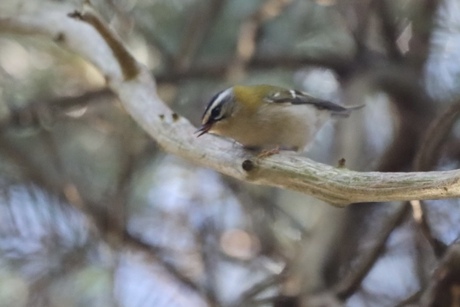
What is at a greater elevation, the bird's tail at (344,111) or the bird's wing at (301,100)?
the bird's wing at (301,100)

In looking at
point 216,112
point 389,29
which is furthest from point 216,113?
point 389,29

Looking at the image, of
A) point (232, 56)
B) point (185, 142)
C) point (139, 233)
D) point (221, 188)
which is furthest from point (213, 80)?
point (185, 142)

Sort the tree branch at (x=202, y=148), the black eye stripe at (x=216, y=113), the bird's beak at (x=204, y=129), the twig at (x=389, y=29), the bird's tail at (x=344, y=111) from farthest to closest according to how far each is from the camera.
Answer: the twig at (x=389, y=29) < the bird's tail at (x=344, y=111) < the black eye stripe at (x=216, y=113) < the bird's beak at (x=204, y=129) < the tree branch at (x=202, y=148)

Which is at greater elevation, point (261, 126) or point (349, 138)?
point (261, 126)

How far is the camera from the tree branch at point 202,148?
578 millimetres

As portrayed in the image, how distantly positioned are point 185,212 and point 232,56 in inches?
11.5

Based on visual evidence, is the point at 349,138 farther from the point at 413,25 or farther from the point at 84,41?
the point at 84,41

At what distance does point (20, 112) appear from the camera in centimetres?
117

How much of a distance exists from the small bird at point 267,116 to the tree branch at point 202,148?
93 mm

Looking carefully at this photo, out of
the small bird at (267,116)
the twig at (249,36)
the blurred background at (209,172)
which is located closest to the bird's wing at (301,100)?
the small bird at (267,116)

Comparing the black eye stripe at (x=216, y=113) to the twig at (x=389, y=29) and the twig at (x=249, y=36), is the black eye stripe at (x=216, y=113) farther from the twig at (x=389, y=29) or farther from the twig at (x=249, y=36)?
the twig at (x=389, y=29)

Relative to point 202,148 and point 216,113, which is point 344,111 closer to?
point 216,113

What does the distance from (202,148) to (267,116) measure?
0.23m

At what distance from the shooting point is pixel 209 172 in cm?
130
